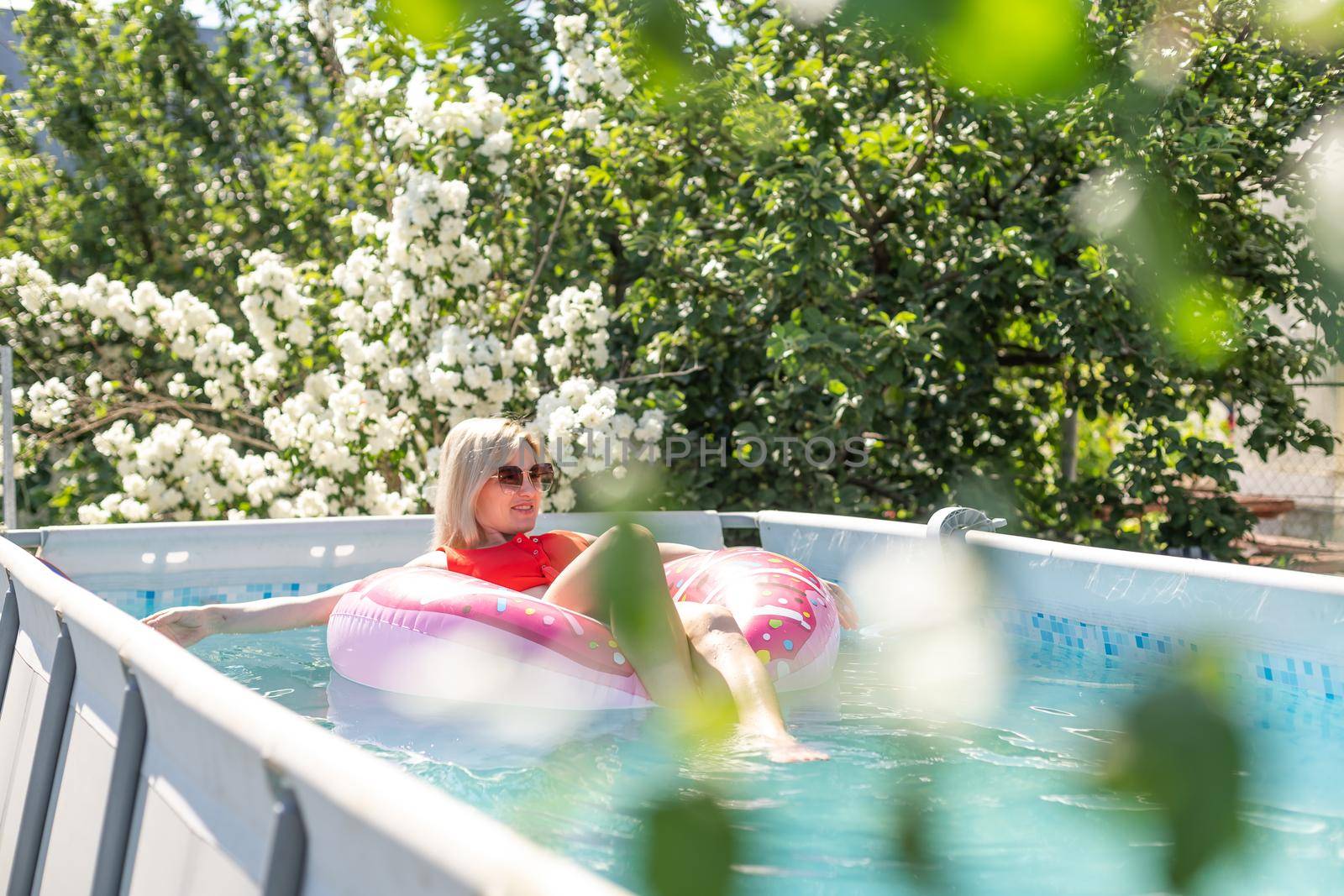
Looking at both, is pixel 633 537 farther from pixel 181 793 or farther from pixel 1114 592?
pixel 1114 592

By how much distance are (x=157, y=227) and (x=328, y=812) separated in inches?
295

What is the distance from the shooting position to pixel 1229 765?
0.98 ft

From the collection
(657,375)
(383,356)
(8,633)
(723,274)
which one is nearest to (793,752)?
(8,633)

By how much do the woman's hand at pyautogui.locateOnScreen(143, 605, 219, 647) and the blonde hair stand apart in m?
0.74

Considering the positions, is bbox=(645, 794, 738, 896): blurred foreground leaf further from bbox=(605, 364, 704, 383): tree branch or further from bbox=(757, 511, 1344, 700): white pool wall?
bbox=(605, 364, 704, 383): tree branch

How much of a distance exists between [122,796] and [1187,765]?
77.3 inches

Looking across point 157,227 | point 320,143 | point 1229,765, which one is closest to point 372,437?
point 320,143

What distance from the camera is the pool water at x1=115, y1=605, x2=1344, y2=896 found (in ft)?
1.21

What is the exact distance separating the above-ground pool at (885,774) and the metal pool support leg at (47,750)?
793mm

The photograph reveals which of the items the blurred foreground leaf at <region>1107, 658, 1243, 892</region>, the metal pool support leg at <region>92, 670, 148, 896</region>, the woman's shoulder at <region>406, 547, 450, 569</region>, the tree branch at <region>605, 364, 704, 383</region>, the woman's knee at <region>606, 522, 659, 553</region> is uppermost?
the tree branch at <region>605, 364, 704, 383</region>

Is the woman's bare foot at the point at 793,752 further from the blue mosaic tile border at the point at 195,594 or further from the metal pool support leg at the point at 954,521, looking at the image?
the blue mosaic tile border at the point at 195,594

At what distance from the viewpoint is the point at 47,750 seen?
2322mm

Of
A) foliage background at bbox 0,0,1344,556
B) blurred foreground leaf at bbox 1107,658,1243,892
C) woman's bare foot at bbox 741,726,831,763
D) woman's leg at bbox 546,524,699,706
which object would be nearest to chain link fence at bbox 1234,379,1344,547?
foliage background at bbox 0,0,1344,556

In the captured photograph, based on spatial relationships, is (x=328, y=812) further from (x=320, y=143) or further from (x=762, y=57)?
(x=320, y=143)
